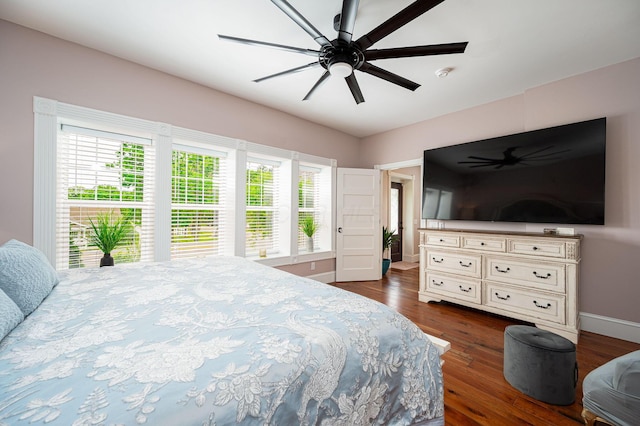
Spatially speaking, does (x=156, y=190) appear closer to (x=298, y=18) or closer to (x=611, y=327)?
(x=298, y=18)

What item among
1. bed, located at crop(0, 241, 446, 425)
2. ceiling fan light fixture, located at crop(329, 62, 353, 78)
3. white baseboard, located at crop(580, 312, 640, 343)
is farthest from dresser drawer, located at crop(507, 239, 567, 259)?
ceiling fan light fixture, located at crop(329, 62, 353, 78)

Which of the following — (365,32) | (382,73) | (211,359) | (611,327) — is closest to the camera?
(211,359)

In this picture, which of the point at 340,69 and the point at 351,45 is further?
the point at 340,69

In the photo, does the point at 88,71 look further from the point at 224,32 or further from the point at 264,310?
the point at 264,310

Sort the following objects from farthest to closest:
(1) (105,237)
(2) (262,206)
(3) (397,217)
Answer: (3) (397,217) < (2) (262,206) < (1) (105,237)

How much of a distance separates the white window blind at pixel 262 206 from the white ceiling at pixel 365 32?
1170mm

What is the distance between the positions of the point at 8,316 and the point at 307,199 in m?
3.85

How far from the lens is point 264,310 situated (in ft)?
3.82

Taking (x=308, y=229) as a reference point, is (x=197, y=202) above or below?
above

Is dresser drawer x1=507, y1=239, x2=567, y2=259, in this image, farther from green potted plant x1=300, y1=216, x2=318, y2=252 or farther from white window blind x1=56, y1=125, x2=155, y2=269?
white window blind x1=56, y1=125, x2=155, y2=269

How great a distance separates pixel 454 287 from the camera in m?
3.33

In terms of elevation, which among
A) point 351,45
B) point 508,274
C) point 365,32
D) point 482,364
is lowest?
point 482,364

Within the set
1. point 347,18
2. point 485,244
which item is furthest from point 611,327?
point 347,18

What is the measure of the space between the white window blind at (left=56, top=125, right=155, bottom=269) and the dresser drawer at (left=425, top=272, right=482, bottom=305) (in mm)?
3602
